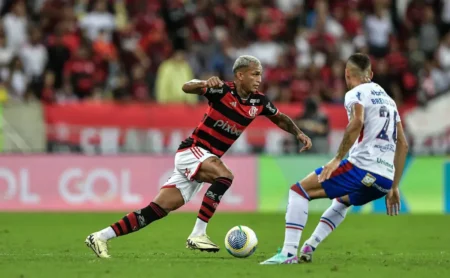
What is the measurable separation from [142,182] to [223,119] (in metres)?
8.34

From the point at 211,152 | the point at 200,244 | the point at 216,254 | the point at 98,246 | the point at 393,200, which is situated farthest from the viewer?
the point at 216,254

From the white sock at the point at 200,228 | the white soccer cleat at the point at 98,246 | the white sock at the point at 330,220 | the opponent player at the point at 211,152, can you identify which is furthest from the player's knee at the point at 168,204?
the white sock at the point at 330,220

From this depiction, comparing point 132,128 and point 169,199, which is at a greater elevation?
point 132,128

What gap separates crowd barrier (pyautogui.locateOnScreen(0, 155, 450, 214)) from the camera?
62.2ft

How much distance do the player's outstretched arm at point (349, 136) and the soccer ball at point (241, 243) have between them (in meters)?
1.47

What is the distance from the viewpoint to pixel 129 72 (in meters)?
22.0

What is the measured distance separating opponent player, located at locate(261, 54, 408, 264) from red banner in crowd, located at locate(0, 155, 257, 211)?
9454mm

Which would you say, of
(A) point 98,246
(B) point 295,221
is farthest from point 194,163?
(B) point 295,221

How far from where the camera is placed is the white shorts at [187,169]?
11.0 meters

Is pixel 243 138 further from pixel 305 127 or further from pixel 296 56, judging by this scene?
pixel 296 56

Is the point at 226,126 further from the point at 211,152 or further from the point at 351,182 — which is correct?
the point at 351,182

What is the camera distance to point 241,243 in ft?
34.8

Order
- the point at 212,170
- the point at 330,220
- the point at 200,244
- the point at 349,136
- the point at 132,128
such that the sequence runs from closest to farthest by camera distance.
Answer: the point at 349,136 → the point at 330,220 → the point at 200,244 → the point at 212,170 → the point at 132,128

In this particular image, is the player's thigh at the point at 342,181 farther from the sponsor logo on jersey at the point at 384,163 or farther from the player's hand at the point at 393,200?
the player's hand at the point at 393,200
